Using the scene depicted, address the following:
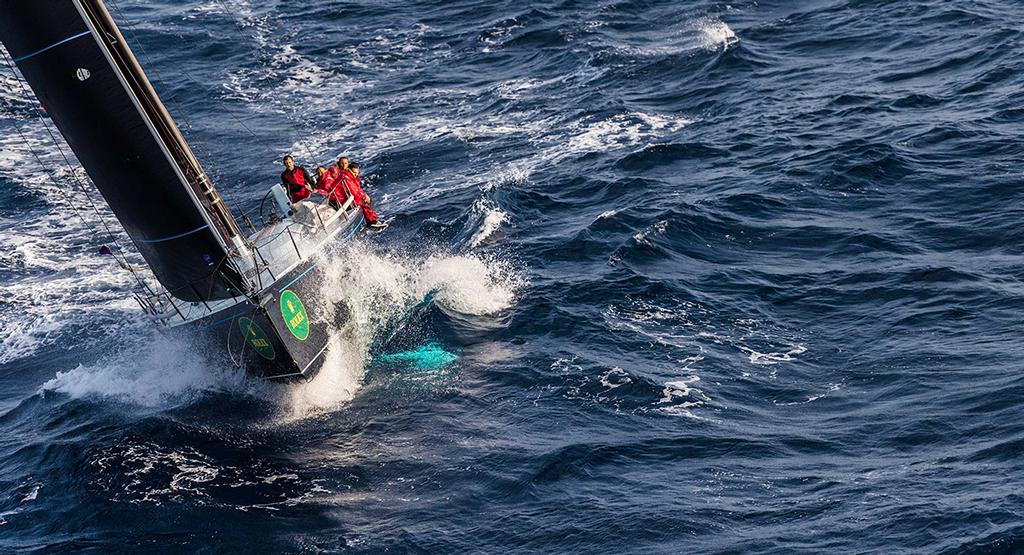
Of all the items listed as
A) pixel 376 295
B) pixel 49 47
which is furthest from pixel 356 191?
pixel 49 47

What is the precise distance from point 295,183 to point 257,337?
4.24 metres

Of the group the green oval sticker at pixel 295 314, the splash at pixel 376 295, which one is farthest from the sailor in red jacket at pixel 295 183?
the green oval sticker at pixel 295 314

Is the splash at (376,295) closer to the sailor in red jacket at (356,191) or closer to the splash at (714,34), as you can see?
the sailor in red jacket at (356,191)

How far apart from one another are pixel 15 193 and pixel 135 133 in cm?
1458

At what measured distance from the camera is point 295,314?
19531 millimetres

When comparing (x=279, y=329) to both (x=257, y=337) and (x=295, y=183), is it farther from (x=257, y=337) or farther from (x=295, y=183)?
(x=295, y=183)

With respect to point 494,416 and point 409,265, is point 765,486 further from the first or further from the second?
point 409,265

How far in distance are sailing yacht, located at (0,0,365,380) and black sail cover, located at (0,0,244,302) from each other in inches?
0.7

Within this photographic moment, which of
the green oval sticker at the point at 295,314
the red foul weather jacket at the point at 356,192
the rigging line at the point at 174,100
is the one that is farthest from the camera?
the rigging line at the point at 174,100

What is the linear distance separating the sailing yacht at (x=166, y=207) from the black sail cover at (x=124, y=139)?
17 millimetres

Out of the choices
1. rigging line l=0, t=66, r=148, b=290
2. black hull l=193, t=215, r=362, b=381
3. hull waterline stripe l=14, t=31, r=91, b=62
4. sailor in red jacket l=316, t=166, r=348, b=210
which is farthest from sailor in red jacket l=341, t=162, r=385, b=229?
hull waterline stripe l=14, t=31, r=91, b=62

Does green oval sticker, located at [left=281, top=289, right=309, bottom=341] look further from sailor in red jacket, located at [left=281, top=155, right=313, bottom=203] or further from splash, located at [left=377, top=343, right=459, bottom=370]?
sailor in red jacket, located at [left=281, top=155, right=313, bottom=203]

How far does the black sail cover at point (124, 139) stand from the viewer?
17.3m

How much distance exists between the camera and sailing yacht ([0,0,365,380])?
17.4 meters
